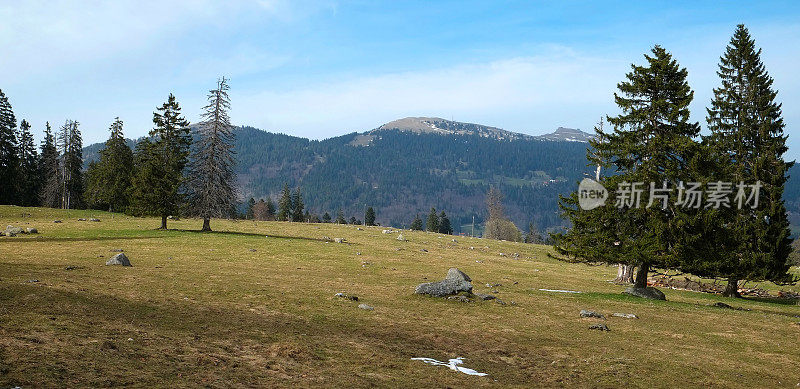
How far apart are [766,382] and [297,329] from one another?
11.6 m

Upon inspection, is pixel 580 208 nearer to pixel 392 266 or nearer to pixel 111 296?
pixel 392 266

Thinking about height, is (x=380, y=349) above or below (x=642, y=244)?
below

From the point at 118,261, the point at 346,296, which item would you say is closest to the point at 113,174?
the point at 118,261

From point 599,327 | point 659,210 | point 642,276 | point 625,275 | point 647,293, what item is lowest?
point 625,275

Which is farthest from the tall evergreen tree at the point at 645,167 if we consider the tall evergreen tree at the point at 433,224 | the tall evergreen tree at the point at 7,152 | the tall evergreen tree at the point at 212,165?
the tall evergreen tree at the point at 433,224

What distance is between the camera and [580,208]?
1098 inches

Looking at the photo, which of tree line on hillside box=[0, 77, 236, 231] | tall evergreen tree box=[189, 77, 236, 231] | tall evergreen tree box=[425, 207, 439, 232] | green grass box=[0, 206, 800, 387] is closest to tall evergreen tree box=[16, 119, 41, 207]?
tree line on hillside box=[0, 77, 236, 231]

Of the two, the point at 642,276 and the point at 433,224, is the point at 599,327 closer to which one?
the point at 642,276

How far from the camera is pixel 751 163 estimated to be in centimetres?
3500

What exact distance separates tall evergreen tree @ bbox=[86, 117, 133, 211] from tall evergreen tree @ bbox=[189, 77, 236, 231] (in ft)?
128

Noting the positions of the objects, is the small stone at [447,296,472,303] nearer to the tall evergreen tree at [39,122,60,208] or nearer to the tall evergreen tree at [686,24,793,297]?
the tall evergreen tree at [686,24,793,297]

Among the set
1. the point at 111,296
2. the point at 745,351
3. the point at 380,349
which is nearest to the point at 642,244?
the point at 745,351

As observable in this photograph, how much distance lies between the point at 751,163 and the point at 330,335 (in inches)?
1361

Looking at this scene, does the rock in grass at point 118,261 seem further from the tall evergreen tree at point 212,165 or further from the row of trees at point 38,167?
the row of trees at point 38,167
